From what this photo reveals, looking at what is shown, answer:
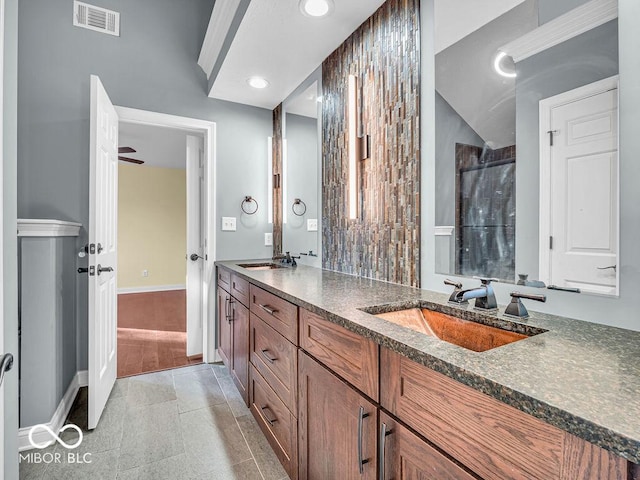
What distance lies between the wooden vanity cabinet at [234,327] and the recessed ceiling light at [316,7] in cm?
153

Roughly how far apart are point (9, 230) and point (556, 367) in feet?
4.53

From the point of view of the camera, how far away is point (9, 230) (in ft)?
2.97

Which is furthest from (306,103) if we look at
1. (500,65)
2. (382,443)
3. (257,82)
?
(382,443)

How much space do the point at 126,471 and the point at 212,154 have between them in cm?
225

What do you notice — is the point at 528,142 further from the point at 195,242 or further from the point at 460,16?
the point at 195,242

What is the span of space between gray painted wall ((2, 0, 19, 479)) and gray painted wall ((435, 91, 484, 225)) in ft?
4.82

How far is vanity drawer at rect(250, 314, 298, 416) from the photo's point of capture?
1398 mm

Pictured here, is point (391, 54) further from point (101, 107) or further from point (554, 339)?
point (101, 107)

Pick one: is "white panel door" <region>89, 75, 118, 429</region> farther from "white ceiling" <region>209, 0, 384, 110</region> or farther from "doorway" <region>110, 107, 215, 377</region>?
"white ceiling" <region>209, 0, 384, 110</region>

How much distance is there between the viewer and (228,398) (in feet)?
7.39

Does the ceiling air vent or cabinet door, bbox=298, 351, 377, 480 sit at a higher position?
the ceiling air vent

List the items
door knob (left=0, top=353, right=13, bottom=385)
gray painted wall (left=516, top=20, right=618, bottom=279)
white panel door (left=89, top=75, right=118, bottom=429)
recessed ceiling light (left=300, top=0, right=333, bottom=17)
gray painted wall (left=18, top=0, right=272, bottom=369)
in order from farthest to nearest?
1. gray painted wall (left=18, top=0, right=272, bottom=369)
2. white panel door (left=89, top=75, right=118, bottom=429)
3. recessed ceiling light (left=300, top=0, right=333, bottom=17)
4. gray painted wall (left=516, top=20, right=618, bottom=279)
5. door knob (left=0, top=353, right=13, bottom=385)

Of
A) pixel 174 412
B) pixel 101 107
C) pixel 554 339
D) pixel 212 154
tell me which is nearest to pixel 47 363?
pixel 174 412

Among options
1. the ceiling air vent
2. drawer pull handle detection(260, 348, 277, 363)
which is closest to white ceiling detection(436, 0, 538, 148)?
drawer pull handle detection(260, 348, 277, 363)
